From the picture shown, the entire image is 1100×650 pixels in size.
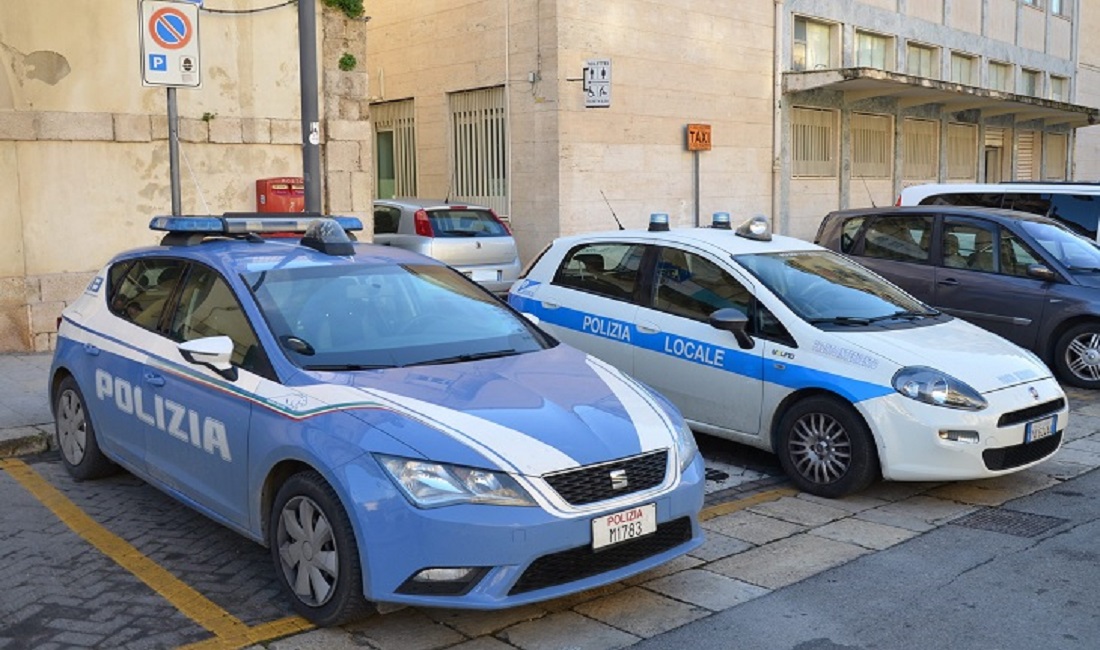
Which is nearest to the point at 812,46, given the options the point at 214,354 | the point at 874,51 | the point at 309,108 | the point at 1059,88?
the point at 874,51

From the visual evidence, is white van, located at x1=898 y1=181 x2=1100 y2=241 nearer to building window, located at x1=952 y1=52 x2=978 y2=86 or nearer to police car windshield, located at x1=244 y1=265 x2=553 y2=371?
police car windshield, located at x1=244 y1=265 x2=553 y2=371

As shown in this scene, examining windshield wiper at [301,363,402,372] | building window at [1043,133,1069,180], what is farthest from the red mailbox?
building window at [1043,133,1069,180]

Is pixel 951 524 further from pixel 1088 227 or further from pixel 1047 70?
pixel 1047 70

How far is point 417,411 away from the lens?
4293mm

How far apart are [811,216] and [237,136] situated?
12.7 metres

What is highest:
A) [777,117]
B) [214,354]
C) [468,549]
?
[777,117]

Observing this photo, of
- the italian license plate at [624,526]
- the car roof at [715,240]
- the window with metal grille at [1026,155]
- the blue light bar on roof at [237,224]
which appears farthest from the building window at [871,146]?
the italian license plate at [624,526]

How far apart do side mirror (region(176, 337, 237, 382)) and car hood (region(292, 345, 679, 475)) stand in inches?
17.1

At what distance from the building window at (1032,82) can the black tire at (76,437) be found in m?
28.6

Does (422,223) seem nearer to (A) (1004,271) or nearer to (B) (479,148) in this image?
(B) (479,148)

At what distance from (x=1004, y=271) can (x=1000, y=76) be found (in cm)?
2091

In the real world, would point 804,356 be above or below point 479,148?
below

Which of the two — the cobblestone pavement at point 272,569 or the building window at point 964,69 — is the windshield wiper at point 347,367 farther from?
the building window at point 964,69

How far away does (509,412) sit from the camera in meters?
4.40
